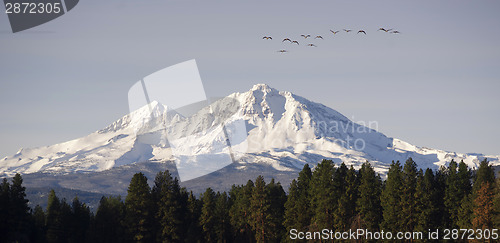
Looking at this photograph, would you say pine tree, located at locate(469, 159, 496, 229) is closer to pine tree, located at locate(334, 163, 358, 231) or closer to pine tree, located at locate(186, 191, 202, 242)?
pine tree, located at locate(334, 163, 358, 231)

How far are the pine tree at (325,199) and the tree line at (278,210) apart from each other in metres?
0.17

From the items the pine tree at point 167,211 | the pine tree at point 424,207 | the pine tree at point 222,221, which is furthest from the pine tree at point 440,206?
the pine tree at point 167,211

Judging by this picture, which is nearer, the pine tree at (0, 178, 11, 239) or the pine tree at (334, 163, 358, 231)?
the pine tree at (0, 178, 11, 239)

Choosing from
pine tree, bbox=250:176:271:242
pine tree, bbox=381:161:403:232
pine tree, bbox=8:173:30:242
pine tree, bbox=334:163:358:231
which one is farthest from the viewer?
pine tree, bbox=250:176:271:242

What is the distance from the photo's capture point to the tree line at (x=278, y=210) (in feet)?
387

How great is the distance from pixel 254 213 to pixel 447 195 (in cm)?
3521

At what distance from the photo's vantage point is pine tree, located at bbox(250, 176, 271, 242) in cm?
13325

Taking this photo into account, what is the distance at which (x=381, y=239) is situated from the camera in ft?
391

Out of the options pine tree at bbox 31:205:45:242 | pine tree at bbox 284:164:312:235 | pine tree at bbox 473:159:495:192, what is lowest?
pine tree at bbox 31:205:45:242

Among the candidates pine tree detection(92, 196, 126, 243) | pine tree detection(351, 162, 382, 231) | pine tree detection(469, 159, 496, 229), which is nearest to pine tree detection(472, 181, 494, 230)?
pine tree detection(469, 159, 496, 229)

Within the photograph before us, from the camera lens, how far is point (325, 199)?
404ft

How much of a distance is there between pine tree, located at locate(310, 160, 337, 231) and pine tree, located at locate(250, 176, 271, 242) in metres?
10.2

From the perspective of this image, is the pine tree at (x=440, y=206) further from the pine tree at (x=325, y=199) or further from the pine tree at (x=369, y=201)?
the pine tree at (x=325, y=199)

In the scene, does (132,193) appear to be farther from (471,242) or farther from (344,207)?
(471,242)
